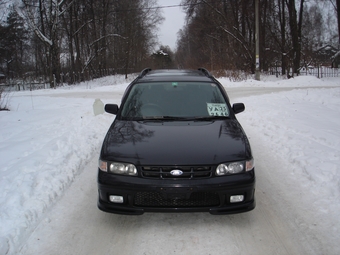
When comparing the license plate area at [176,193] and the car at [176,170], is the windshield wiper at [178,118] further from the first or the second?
the license plate area at [176,193]

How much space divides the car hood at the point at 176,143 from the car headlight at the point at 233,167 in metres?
0.06

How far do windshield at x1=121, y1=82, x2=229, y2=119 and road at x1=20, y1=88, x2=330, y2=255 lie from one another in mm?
1389

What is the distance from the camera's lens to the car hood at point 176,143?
3367 millimetres

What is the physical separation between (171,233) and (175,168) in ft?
2.48

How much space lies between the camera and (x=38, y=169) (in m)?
5.05

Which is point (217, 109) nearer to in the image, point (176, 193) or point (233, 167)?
point (233, 167)

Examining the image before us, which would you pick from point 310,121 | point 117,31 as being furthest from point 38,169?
point 117,31

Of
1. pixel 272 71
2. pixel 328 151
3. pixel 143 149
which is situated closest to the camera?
pixel 143 149

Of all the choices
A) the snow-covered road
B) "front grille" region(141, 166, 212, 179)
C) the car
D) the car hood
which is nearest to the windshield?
the car hood

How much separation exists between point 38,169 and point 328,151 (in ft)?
16.5

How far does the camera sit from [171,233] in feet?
11.3

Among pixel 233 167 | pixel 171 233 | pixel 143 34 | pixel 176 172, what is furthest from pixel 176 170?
pixel 143 34

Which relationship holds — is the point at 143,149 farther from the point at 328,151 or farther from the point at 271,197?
the point at 328,151

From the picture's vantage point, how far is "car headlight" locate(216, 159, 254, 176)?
336 cm
